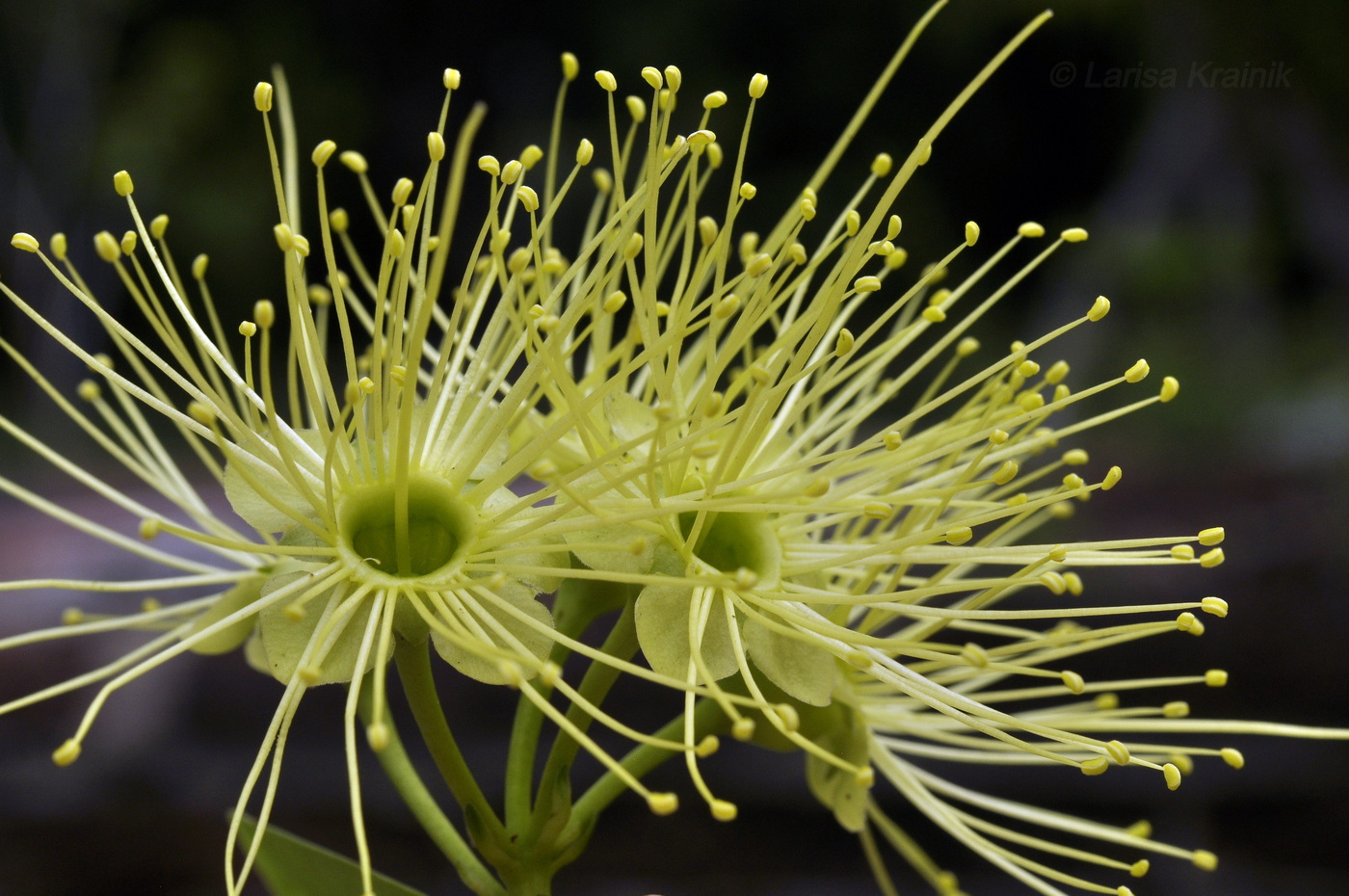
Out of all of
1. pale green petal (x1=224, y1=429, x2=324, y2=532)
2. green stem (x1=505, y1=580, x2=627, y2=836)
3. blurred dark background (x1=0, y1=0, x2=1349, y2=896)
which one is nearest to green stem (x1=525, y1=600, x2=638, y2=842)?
green stem (x1=505, y1=580, x2=627, y2=836)

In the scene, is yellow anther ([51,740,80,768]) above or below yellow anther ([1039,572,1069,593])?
below

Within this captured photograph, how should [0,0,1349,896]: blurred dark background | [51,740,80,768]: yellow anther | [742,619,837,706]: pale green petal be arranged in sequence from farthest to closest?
1. [0,0,1349,896]: blurred dark background
2. [742,619,837,706]: pale green petal
3. [51,740,80,768]: yellow anther

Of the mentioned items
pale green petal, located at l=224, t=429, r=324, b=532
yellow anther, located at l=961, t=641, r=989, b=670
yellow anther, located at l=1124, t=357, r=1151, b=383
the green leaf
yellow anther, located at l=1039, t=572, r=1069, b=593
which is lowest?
the green leaf

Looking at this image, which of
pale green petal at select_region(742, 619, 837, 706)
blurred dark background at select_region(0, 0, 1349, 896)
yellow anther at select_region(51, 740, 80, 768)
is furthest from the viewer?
blurred dark background at select_region(0, 0, 1349, 896)

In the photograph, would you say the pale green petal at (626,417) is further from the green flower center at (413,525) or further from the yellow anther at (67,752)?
the yellow anther at (67,752)

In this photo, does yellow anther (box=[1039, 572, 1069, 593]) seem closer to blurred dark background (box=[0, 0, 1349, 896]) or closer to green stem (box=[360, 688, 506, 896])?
green stem (box=[360, 688, 506, 896])

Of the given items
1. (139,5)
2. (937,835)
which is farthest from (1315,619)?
(139,5)

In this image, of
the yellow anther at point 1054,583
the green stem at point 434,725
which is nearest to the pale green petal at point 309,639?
the green stem at point 434,725
